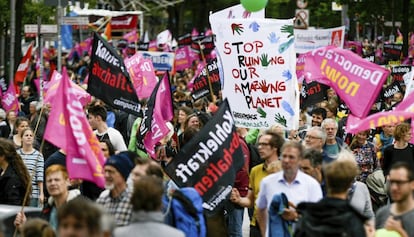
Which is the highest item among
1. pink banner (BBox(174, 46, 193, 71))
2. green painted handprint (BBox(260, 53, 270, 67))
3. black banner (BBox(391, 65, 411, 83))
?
green painted handprint (BBox(260, 53, 270, 67))

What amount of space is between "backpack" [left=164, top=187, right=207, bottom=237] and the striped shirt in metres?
3.47

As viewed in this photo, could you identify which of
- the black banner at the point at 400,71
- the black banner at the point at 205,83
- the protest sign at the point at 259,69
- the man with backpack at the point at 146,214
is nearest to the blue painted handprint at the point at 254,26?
the protest sign at the point at 259,69

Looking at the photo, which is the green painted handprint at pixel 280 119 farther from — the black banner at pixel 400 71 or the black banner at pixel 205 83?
the black banner at pixel 400 71

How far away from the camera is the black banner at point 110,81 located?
1214 cm

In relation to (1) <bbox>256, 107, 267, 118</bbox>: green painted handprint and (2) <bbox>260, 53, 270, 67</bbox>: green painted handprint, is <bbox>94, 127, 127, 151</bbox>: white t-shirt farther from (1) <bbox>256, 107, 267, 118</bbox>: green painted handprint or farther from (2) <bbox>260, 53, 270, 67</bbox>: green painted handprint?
(2) <bbox>260, 53, 270, 67</bbox>: green painted handprint

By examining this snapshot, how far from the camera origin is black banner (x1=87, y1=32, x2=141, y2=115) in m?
12.1

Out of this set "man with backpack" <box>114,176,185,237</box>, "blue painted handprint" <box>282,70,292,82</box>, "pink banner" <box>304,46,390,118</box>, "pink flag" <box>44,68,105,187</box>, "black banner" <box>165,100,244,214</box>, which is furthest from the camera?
"blue painted handprint" <box>282,70,292,82</box>

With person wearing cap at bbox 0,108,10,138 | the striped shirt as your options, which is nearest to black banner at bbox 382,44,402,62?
person wearing cap at bbox 0,108,10,138

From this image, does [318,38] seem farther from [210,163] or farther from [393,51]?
[210,163]

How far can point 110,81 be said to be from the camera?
40.0ft

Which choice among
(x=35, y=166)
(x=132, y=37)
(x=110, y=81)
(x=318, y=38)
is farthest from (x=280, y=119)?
(x=132, y=37)

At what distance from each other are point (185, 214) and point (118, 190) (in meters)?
0.55

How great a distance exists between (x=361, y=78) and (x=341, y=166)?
3917 millimetres

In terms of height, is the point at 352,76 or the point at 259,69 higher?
the point at 352,76
